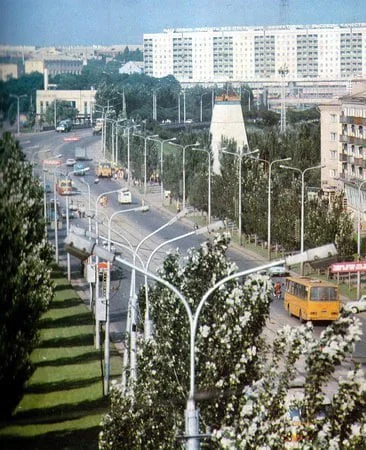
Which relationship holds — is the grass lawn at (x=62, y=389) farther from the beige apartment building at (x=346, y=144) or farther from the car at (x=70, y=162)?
the beige apartment building at (x=346, y=144)

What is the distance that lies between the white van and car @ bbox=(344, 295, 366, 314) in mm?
717

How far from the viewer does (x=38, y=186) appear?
12.2 feet

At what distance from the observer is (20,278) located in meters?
3.53

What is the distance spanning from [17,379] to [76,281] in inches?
20.0

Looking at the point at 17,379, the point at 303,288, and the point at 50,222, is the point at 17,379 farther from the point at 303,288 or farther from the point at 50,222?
the point at 303,288

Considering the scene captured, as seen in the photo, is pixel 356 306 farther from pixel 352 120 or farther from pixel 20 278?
pixel 20 278

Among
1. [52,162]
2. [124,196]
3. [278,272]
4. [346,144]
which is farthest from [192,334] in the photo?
[346,144]

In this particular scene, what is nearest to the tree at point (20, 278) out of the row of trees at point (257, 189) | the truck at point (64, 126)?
the truck at point (64, 126)

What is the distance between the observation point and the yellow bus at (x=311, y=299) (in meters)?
3.71

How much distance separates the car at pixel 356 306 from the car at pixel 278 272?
0.18 meters

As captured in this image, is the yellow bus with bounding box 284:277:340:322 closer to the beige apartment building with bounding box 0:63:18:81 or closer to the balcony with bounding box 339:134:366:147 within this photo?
the balcony with bounding box 339:134:366:147

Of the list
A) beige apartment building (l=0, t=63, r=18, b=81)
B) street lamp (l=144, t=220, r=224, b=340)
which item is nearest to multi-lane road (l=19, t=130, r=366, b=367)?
street lamp (l=144, t=220, r=224, b=340)

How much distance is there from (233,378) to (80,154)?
2.53 ft

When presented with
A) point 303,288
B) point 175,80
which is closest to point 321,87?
point 175,80
